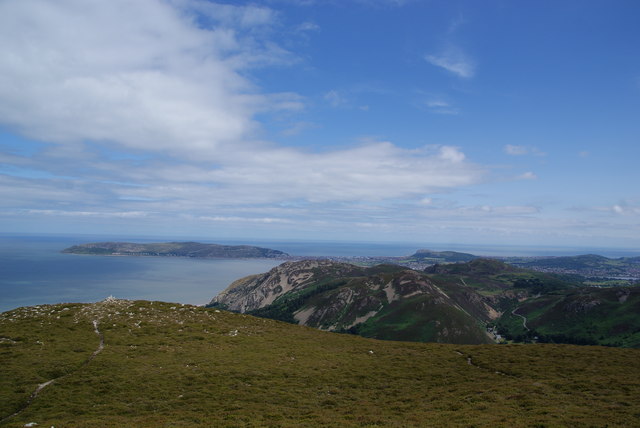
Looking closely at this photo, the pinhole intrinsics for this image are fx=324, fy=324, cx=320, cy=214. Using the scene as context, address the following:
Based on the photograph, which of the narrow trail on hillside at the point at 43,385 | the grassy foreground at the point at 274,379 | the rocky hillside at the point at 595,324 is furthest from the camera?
the rocky hillside at the point at 595,324

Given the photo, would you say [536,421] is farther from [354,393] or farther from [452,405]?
[354,393]

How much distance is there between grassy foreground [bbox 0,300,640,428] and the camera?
80.5 ft

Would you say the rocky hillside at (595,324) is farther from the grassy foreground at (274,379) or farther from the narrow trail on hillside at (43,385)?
the narrow trail on hillside at (43,385)

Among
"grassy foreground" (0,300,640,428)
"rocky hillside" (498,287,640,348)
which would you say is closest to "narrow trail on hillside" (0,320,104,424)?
"grassy foreground" (0,300,640,428)

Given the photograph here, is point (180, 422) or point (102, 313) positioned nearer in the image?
point (180, 422)

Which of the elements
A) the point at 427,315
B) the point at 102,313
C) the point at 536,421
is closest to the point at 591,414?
the point at 536,421

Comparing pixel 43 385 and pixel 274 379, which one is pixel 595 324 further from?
pixel 43 385

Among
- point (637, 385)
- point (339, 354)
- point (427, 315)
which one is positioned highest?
point (637, 385)

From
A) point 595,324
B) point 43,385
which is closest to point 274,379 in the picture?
point 43,385

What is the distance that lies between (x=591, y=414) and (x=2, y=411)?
4481 cm

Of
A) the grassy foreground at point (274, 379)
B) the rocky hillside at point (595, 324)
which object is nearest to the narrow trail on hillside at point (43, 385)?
the grassy foreground at point (274, 379)

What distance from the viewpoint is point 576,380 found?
3288 cm

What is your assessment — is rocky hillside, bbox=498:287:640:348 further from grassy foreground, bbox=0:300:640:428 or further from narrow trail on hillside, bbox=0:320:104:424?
narrow trail on hillside, bbox=0:320:104:424

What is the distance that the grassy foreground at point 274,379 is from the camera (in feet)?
80.5
